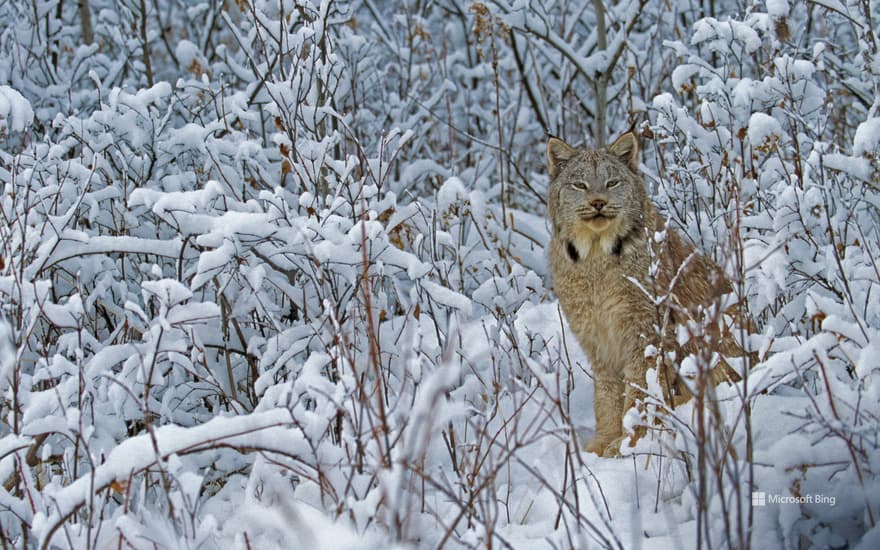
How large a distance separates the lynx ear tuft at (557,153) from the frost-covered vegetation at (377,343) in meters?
0.43

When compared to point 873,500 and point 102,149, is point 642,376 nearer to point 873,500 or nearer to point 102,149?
point 873,500

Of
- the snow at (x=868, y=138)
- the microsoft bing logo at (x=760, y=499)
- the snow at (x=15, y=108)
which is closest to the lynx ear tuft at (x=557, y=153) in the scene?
the snow at (x=868, y=138)

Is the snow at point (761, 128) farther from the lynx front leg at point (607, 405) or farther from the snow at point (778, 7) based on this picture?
the lynx front leg at point (607, 405)

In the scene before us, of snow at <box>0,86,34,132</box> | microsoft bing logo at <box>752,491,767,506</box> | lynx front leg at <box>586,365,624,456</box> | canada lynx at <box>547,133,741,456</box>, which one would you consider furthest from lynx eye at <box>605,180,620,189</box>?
snow at <box>0,86,34,132</box>

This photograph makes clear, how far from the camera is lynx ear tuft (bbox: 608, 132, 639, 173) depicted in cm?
417

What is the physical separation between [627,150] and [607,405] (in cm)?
126

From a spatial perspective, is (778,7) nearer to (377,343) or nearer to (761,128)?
(761,128)

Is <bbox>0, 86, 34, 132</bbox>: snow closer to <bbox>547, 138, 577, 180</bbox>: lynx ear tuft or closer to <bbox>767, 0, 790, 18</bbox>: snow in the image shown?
<bbox>547, 138, 577, 180</bbox>: lynx ear tuft

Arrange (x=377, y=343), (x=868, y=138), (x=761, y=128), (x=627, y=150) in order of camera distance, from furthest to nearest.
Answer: (x=627, y=150), (x=761, y=128), (x=868, y=138), (x=377, y=343)

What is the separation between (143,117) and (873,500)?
3.83 metres

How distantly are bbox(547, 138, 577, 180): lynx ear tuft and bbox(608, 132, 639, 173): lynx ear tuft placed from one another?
0.73 ft

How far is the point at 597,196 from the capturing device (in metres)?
3.96

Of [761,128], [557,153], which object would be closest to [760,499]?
[761,128]

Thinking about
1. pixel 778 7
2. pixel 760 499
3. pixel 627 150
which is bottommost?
pixel 760 499
